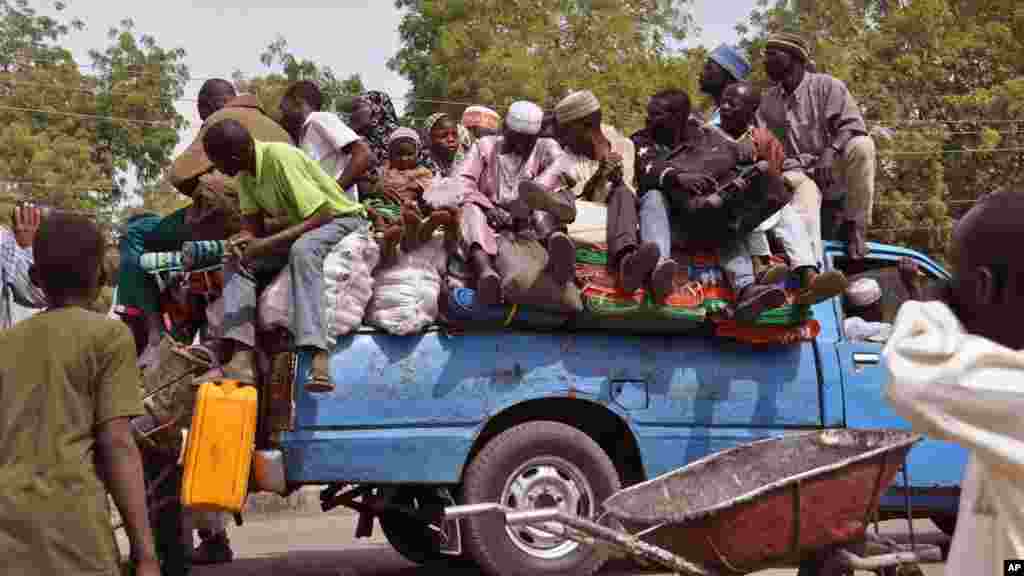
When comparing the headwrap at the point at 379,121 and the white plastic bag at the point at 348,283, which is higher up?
the headwrap at the point at 379,121

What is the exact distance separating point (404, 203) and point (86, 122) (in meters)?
→ 28.7

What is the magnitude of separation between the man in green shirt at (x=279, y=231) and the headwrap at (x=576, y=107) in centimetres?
134

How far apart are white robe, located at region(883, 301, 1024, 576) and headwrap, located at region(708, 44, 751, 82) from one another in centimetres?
690

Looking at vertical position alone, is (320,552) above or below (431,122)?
below

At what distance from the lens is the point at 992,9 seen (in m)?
33.3

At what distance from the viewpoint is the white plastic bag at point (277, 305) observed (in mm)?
7031

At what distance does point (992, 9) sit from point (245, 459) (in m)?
30.2

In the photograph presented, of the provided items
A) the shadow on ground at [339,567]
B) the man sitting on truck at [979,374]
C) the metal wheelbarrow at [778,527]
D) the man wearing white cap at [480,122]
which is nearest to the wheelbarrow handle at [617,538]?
the metal wheelbarrow at [778,527]

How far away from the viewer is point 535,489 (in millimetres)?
7355

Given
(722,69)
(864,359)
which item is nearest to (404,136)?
(722,69)

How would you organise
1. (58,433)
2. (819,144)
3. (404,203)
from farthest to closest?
1. (819,144)
2. (404,203)
3. (58,433)

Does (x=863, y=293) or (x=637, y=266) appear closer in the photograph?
(x=637, y=266)

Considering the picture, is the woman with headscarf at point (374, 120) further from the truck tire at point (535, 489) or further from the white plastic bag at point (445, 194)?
the truck tire at point (535, 489)

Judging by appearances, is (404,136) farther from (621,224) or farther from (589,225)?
(621,224)
